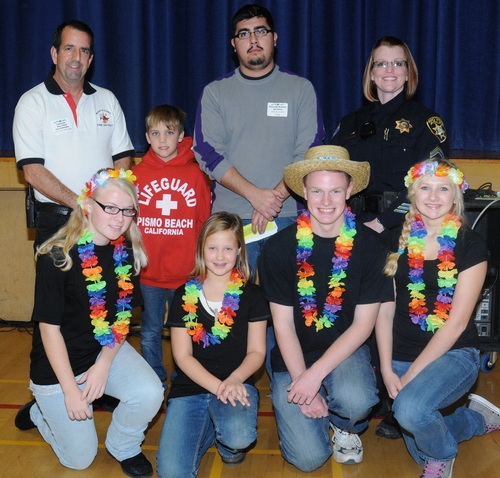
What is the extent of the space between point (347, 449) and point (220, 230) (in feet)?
3.73

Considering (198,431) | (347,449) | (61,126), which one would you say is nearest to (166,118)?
(61,126)

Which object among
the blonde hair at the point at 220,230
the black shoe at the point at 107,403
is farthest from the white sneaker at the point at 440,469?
the black shoe at the point at 107,403

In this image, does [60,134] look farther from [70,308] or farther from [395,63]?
[395,63]

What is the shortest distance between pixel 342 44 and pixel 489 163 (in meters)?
1.32

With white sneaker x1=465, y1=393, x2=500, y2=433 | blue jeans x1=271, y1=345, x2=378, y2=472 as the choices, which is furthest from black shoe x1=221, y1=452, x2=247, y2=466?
white sneaker x1=465, y1=393, x2=500, y2=433

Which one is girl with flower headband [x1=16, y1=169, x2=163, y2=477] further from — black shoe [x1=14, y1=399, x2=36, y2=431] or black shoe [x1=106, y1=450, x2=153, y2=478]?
black shoe [x1=14, y1=399, x2=36, y2=431]

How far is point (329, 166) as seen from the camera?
285 cm

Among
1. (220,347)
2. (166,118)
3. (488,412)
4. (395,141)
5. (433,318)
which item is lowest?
(488,412)

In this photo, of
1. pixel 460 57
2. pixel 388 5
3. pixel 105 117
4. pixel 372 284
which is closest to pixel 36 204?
pixel 105 117

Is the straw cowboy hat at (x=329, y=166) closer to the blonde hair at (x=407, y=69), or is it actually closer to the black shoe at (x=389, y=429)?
the blonde hair at (x=407, y=69)

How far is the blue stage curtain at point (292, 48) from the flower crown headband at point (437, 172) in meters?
1.89

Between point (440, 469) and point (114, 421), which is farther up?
point (114, 421)

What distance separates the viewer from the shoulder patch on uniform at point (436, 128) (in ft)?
10.7

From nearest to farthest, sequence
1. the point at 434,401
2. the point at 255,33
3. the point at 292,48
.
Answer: the point at 434,401
the point at 255,33
the point at 292,48
